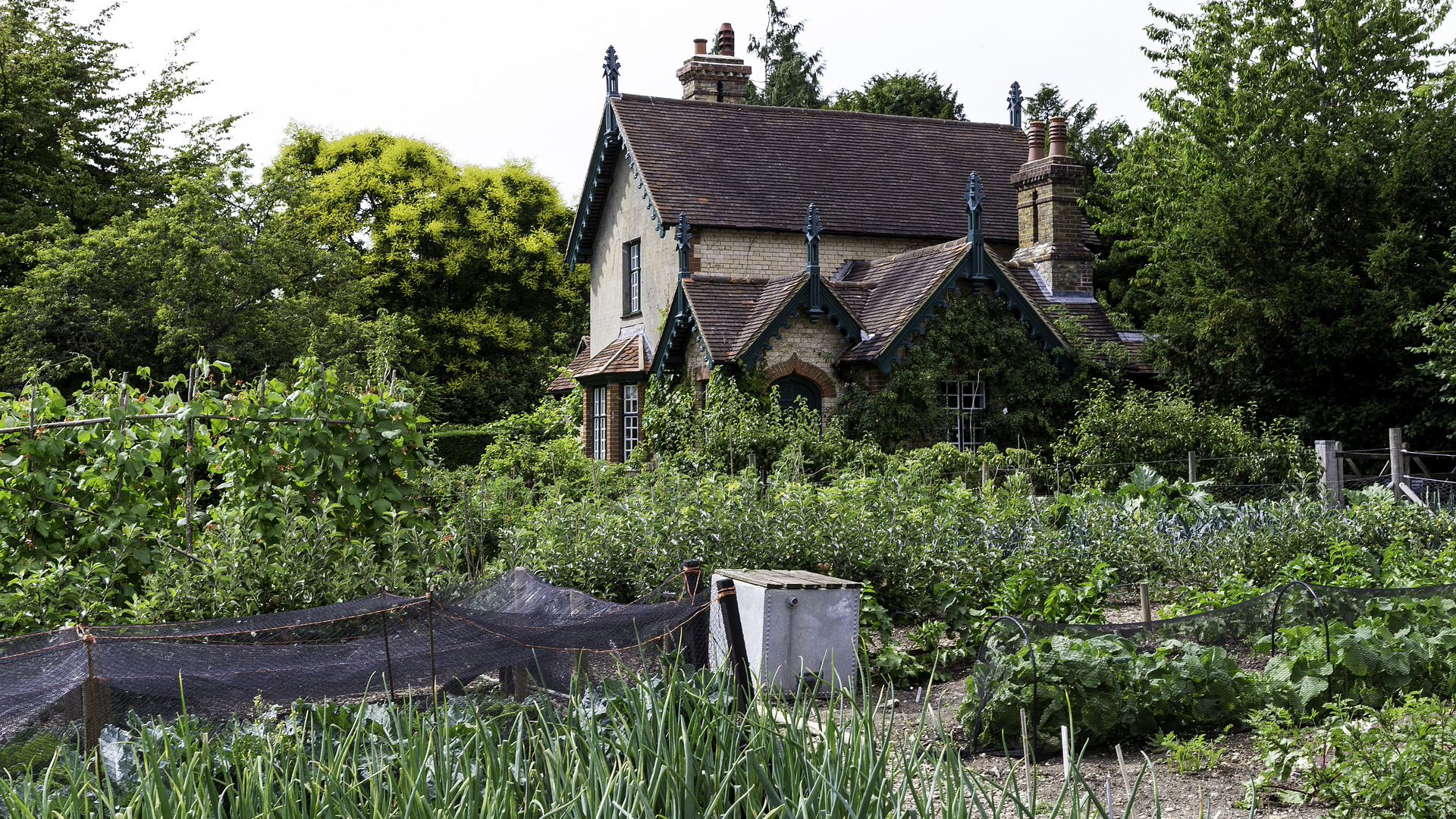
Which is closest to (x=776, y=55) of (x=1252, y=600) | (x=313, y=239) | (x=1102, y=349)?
(x=313, y=239)

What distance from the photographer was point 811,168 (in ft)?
74.0

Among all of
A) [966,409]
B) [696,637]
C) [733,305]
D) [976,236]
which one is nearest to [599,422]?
[733,305]

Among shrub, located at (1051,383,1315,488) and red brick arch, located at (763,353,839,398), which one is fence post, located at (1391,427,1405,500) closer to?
shrub, located at (1051,383,1315,488)

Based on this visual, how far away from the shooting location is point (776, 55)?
41.5 metres

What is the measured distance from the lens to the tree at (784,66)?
40.4 metres

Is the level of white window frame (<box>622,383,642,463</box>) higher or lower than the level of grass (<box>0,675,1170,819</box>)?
higher

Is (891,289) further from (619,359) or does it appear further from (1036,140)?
(619,359)

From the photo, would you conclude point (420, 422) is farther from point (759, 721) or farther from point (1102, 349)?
point (1102, 349)

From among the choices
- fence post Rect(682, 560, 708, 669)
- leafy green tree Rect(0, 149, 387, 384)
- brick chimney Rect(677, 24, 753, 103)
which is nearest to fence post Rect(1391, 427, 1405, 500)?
fence post Rect(682, 560, 708, 669)

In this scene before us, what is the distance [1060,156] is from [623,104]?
27.0 feet

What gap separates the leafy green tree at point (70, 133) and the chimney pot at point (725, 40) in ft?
45.7

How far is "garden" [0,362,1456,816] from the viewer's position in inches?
117

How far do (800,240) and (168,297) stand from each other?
13.6 metres

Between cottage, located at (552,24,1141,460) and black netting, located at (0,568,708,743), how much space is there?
1228cm
